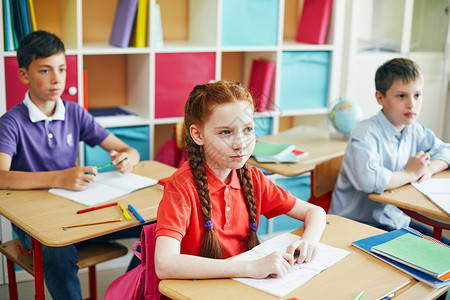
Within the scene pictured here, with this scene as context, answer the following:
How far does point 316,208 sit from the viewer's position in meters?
1.80

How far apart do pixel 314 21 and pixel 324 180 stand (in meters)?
1.49

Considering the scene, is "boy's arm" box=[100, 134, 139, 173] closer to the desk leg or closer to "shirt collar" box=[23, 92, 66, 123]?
"shirt collar" box=[23, 92, 66, 123]

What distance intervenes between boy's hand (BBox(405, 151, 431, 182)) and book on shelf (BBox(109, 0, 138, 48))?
158 cm

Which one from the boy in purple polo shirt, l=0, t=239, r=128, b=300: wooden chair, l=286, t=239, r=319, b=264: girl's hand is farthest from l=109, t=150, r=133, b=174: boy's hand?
l=286, t=239, r=319, b=264: girl's hand

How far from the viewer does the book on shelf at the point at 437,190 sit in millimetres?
2054

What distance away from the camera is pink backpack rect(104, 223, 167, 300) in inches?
60.1

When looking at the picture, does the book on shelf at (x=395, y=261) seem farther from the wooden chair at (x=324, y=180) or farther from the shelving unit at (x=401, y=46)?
the shelving unit at (x=401, y=46)

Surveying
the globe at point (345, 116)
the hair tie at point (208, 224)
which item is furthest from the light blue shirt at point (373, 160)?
the hair tie at point (208, 224)

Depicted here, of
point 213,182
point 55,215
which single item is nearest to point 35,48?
point 55,215

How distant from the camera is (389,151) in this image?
8.05ft

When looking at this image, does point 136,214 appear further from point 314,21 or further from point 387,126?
point 314,21

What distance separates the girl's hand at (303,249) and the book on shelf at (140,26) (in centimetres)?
178

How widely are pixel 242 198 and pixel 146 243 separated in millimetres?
349

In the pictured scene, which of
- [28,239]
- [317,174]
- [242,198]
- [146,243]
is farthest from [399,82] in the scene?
[28,239]
